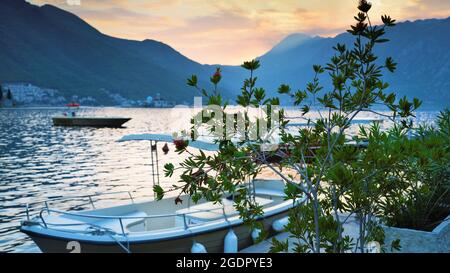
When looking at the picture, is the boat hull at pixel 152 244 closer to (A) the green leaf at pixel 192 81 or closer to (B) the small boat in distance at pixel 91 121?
(A) the green leaf at pixel 192 81

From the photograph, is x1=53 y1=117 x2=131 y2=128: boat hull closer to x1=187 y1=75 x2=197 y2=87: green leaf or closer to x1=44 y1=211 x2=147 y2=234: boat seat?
x1=44 y1=211 x2=147 y2=234: boat seat

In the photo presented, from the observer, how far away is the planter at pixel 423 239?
213 inches

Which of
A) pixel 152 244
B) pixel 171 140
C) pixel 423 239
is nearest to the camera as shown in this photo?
pixel 423 239

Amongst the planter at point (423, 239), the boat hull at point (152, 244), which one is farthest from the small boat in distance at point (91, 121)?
the planter at point (423, 239)

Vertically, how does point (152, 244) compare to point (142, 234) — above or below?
below

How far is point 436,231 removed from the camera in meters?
5.43

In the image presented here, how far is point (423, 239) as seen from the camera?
5.45 metres

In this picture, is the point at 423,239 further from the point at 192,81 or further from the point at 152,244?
the point at 152,244

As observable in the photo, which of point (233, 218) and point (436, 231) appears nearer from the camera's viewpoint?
point (436, 231)

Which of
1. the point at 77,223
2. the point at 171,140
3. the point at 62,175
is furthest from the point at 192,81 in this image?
the point at 62,175

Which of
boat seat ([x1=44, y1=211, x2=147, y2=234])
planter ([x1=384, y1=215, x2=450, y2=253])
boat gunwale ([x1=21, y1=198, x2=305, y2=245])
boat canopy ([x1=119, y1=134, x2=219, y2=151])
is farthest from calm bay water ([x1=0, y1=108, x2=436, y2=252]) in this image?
planter ([x1=384, y1=215, x2=450, y2=253])
